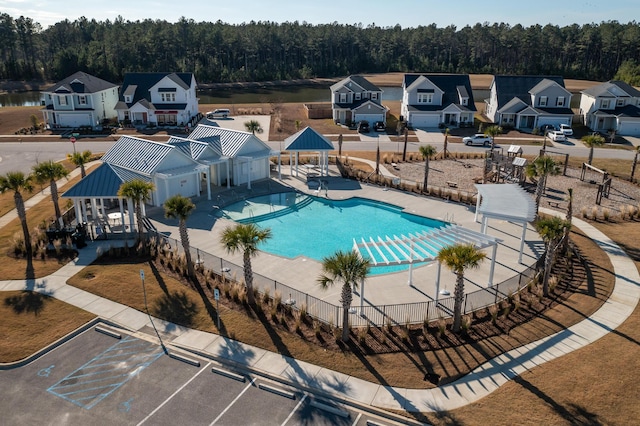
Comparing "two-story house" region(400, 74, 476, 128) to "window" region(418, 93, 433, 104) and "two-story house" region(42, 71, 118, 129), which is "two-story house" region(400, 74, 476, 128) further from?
"two-story house" region(42, 71, 118, 129)

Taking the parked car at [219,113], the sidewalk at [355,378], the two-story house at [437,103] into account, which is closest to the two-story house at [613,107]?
the two-story house at [437,103]

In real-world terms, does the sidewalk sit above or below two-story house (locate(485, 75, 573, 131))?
below

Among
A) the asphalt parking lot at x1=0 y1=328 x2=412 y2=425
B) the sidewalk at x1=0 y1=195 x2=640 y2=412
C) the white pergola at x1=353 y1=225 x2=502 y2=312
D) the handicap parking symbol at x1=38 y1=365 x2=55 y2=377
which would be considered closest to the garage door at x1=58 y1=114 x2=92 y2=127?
the sidewalk at x1=0 y1=195 x2=640 y2=412

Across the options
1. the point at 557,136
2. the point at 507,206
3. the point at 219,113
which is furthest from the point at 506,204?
the point at 219,113

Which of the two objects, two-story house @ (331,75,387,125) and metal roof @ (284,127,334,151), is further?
two-story house @ (331,75,387,125)

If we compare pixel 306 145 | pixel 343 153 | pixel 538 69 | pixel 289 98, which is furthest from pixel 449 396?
pixel 538 69

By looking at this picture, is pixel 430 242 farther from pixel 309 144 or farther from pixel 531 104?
pixel 531 104
